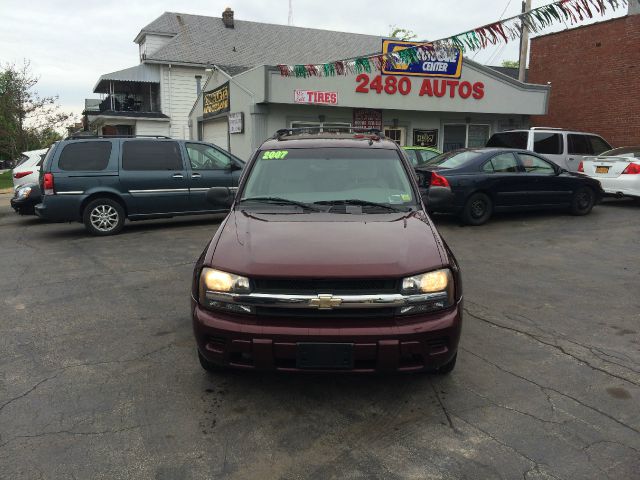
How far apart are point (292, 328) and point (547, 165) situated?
904 centimetres

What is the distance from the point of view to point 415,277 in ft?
9.92

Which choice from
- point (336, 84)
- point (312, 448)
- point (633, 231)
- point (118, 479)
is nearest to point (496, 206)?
point (633, 231)

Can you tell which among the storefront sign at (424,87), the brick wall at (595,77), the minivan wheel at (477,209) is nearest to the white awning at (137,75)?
the storefront sign at (424,87)

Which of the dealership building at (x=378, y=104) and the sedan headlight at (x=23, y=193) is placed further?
the dealership building at (x=378, y=104)

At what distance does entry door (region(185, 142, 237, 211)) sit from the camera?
9.88 m

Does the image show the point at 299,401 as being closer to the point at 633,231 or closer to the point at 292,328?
the point at 292,328

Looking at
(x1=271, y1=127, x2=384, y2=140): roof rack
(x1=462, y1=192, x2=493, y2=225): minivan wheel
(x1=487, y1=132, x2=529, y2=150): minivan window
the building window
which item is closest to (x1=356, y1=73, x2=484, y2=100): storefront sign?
the building window

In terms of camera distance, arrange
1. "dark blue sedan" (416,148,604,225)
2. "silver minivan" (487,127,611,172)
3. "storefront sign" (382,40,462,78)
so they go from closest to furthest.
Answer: "dark blue sedan" (416,148,604,225) < "silver minivan" (487,127,611,172) < "storefront sign" (382,40,462,78)

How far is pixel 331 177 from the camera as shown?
4352mm

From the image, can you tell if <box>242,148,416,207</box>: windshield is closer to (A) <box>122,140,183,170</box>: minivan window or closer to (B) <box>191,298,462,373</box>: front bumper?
(B) <box>191,298,462,373</box>: front bumper

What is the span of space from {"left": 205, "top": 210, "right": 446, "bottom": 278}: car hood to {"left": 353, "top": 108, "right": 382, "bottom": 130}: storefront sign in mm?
12976

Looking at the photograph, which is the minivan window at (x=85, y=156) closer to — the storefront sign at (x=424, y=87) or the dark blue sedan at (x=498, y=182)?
the dark blue sedan at (x=498, y=182)

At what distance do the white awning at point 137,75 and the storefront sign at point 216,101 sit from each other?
33.7 ft

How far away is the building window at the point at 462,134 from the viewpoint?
17781 millimetres
